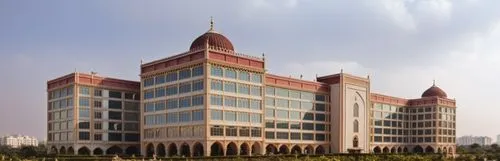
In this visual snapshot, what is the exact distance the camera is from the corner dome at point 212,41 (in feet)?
226

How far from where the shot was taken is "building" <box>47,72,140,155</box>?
7388cm

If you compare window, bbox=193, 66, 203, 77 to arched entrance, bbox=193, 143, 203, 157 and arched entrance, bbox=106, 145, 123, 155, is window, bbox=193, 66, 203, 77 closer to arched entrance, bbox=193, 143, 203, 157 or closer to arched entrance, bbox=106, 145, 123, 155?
arched entrance, bbox=193, 143, 203, 157

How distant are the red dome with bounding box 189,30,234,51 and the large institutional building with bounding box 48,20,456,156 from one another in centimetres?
15

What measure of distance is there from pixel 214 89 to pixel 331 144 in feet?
98.5

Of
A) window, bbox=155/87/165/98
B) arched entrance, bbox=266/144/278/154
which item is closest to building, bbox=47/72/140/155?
window, bbox=155/87/165/98

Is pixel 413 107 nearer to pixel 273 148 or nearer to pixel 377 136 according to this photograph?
pixel 377 136

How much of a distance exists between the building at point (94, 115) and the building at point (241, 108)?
Result: 692cm

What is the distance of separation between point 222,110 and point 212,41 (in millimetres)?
11103

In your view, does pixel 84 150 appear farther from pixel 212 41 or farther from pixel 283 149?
pixel 283 149

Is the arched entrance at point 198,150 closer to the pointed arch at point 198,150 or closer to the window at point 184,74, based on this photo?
the pointed arch at point 198,150

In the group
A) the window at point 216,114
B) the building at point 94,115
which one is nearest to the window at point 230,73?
the window at point 216,114

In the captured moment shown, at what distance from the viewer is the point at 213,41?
68.9 metres

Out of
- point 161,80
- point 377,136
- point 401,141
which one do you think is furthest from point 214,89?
point 401,141

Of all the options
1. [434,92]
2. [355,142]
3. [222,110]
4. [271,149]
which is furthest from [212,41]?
[434,92]
